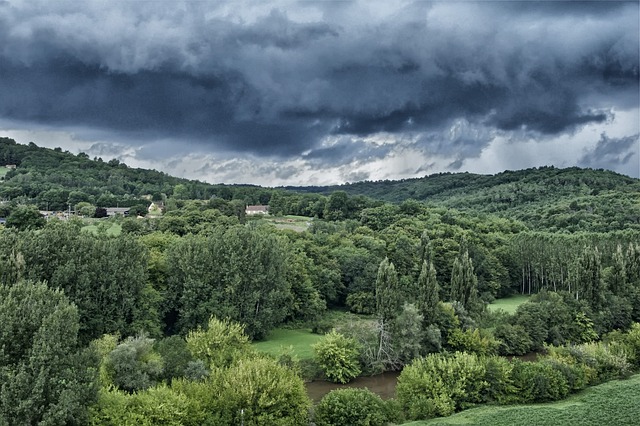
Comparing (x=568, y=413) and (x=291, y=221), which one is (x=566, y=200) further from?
(x=568, y=413)

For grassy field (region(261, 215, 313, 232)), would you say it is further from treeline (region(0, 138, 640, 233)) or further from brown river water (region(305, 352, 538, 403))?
brown river water (region(305, 352, 538, 403))

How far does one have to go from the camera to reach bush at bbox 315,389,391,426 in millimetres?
32562

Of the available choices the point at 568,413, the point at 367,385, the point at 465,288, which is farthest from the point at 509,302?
the point at 568,413

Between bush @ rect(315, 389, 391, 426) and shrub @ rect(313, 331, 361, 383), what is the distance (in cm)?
1179

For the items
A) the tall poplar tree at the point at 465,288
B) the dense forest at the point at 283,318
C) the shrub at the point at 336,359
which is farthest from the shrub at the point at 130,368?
the tall poplar tree at the point at 465,288

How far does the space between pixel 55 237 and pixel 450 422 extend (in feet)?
124

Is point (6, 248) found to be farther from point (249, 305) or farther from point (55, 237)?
point (249, 305)

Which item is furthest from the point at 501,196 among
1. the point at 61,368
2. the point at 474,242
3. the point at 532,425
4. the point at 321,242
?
the point at 61,368

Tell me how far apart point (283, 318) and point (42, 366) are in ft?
119

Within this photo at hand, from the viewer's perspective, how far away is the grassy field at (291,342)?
50719 millimetres

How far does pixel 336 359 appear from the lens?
45750 mm

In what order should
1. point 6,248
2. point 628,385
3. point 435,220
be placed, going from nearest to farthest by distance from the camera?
point 628,385 → point 6,248 → point 435,220

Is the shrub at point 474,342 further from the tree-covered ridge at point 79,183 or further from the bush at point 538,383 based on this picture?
the tree-covered ridge at point 79,183

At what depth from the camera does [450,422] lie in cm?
3322
